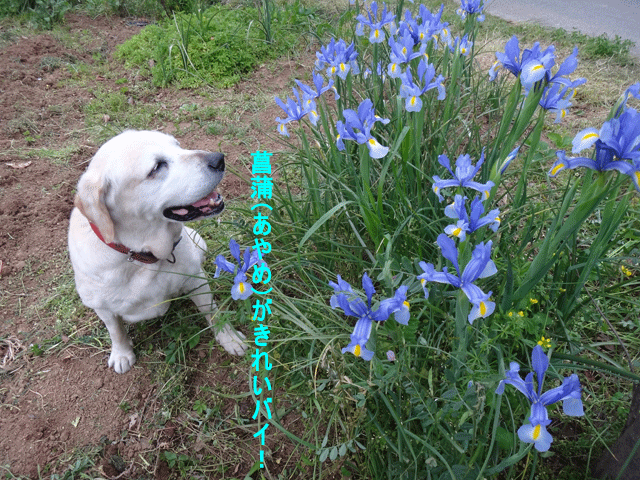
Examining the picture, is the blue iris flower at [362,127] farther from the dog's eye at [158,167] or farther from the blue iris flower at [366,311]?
the dog's eye at [158,167]

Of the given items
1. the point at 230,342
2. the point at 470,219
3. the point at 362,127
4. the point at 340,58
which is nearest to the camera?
the point at 470,219

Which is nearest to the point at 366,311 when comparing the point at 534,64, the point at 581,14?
the point at 534,64

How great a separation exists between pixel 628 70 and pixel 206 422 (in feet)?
15.2

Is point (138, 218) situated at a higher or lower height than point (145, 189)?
lower

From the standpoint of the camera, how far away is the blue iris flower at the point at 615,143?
1.04m

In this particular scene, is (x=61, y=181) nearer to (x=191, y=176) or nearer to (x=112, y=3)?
(x=191, y=176)

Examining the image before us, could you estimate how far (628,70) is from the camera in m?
4.10

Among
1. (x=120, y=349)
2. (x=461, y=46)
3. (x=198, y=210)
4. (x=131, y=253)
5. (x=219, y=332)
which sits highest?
(x=461, y=46)

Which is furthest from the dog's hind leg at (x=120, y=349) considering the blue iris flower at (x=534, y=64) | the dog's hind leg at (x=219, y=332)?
the blue iris flower at (x=534, y=64)

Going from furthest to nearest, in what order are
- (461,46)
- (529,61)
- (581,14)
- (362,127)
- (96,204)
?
1. (581,14)
2. (461,46)
3. (96,204)
4. (362,127)
5. (529,61)

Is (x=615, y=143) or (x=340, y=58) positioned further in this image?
(x=340, y=58)

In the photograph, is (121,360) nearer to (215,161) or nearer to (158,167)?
(158,167)

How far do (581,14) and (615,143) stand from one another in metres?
5.49

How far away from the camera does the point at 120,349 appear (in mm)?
2309
